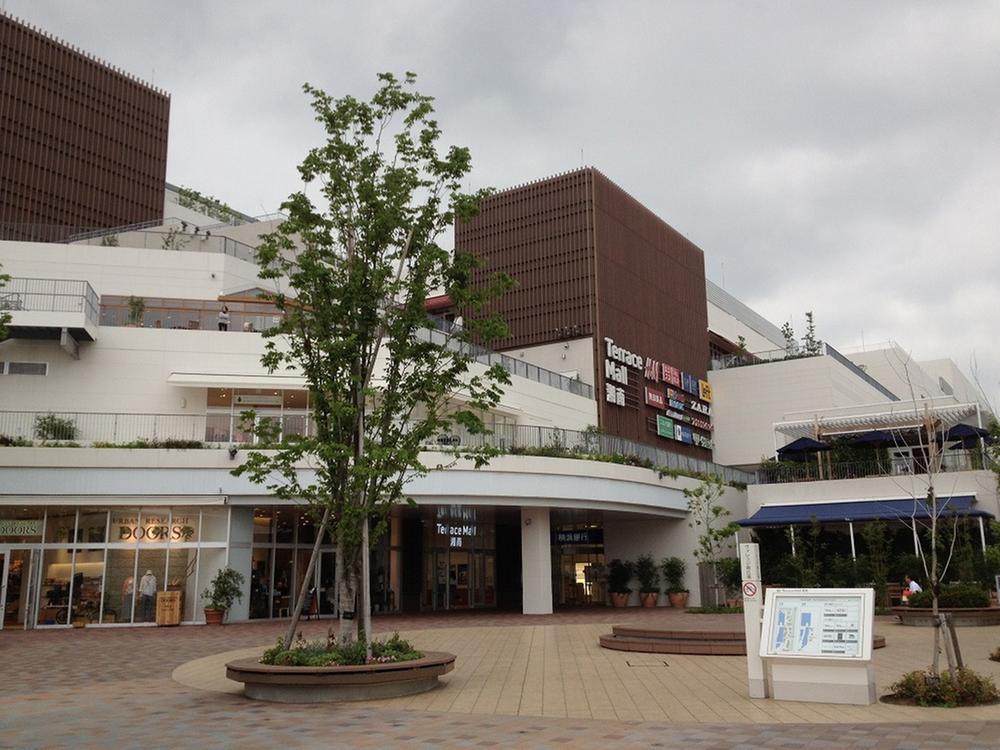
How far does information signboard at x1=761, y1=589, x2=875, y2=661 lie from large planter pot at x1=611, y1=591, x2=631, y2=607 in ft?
65.8

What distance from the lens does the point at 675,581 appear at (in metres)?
29.2

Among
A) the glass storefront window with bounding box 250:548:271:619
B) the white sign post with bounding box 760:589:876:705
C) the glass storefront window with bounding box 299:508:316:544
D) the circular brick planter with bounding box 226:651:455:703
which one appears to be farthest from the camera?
the glass storefront window with bounding box 299:508:316:544

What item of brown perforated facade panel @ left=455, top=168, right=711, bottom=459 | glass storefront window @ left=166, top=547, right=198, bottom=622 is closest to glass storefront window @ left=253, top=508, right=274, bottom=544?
glass storefront window @ left=166, top=547, right=198, bottom=622

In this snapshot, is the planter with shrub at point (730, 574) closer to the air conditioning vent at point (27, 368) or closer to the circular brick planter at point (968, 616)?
the circular brick planter at point (968, 616)

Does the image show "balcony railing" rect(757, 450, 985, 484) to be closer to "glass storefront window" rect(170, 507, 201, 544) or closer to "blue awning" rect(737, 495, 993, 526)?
"blue awning" rect(737, 495, 993, 526)

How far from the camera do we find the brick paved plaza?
7.90 meters

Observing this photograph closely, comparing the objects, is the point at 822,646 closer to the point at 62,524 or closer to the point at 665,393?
the point at 62,524

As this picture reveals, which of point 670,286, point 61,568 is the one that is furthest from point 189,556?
point 670,286

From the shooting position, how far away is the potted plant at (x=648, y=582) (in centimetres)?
2959

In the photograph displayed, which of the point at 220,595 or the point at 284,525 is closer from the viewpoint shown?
the point at 220,595

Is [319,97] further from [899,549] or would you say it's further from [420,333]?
[899,549]

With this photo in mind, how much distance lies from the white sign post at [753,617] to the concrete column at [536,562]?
15.6 m

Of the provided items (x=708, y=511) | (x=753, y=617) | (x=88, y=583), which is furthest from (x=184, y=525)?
(x=708, y=511)

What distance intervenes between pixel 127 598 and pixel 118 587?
35 cm
